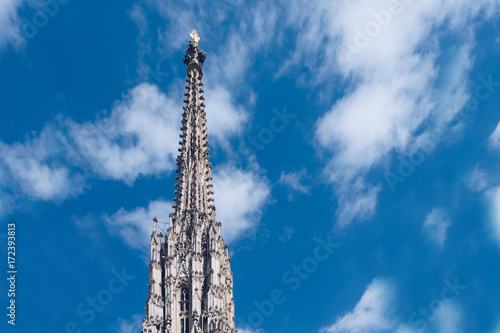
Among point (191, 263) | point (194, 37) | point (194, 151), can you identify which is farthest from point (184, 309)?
point (194, 37)

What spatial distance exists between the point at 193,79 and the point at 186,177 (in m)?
21.1

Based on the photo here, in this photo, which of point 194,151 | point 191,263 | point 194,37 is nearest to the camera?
point 191,263

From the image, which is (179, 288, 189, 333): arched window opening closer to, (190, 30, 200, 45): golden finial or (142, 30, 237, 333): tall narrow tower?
(142, 30, 237, 333): tall narrow tower

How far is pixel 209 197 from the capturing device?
86188mm

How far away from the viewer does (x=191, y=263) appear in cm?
7569

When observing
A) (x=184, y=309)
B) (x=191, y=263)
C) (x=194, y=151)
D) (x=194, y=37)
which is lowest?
(x=184, y=309)

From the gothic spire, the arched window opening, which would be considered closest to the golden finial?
the gothic spire

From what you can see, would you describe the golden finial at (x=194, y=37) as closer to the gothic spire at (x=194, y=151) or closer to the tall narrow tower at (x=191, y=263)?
the gothic spire at (x=194, y=151)

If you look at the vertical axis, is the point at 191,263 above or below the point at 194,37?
below

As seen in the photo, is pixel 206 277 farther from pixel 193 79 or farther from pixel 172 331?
pixel 193 79

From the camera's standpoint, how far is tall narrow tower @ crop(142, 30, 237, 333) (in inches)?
2788

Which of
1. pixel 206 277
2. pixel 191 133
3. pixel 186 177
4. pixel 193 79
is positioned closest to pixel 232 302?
pixel 206 277

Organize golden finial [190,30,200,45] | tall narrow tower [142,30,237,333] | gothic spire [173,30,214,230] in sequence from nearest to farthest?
tall narrow tower [142,30,237,333]
gothic spire [173,30,214,230]
golden finial [190,30,200,45]

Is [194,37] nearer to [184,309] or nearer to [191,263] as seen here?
[191,263]
